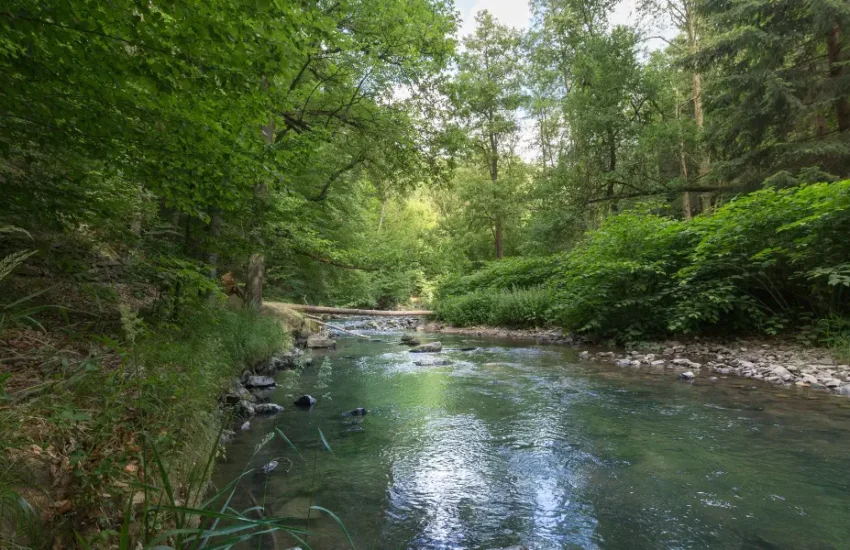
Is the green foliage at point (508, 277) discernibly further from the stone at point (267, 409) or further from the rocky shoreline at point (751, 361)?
the stone at point (267, 409)

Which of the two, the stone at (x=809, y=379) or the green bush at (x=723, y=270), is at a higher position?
the green bush at (x=723, y=270)

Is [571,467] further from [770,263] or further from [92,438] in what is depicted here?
[770,263]

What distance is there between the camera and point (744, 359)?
24.2ft

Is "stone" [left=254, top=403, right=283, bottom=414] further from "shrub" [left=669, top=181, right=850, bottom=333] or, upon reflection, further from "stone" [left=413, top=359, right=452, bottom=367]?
"shrub" [left=669, top=181, right=850, bottom=333]

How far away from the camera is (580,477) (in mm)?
3570

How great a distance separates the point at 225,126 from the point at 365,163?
956cm

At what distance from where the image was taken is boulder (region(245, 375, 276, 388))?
675cm

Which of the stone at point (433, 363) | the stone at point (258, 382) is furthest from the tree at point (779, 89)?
the stone at point (258, 382)

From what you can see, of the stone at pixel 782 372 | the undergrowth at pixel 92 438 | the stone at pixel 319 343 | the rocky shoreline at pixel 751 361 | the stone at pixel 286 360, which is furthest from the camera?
the stone at pixel 319 343

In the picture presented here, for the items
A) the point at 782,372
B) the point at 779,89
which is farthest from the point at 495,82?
the point at 782,372

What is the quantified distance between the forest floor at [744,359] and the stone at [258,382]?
6164mm

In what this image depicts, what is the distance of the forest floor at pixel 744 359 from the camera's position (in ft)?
19.9

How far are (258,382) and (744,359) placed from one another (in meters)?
8.04

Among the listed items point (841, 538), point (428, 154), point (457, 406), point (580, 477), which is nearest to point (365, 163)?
point (428, 154)
